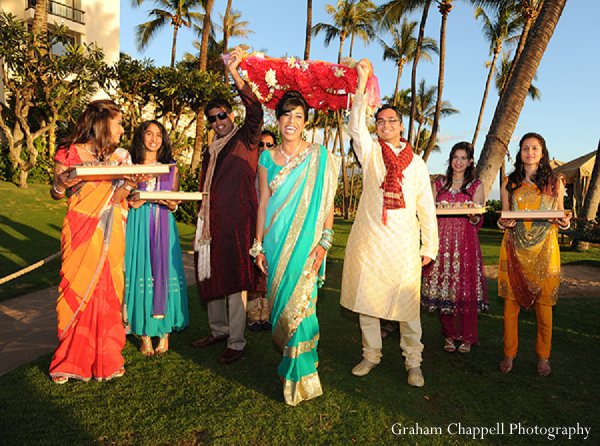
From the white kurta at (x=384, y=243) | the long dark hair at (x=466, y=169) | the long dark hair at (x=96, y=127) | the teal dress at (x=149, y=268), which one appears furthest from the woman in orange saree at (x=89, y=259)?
the long dark hair at (x=466, y=169)

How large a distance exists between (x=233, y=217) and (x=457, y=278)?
2.27 m

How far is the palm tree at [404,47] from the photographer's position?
2946 cm

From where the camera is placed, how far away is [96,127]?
3438 millimetres

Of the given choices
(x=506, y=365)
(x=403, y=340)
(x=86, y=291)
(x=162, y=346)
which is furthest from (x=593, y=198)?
(x=86, y=291)

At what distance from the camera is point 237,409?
2.96 m

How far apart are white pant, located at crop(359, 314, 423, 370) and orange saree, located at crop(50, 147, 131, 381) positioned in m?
2.02

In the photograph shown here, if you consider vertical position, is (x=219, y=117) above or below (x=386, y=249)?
above

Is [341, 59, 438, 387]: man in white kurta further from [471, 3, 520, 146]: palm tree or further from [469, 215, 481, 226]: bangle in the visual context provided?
[471, 3, 520, 146]: palm tree

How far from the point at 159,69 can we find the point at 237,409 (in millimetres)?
17304

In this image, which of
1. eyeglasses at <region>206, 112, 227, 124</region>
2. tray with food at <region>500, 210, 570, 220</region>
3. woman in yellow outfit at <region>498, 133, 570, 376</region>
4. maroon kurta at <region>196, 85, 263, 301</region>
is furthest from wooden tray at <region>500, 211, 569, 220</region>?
eyeglasses at <region>206, 112, 227, 124</region>

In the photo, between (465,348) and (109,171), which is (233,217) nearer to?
(109,171)

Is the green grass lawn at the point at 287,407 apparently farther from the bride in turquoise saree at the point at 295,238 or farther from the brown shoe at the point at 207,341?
the bride in turquoise saree at the point at 295,238

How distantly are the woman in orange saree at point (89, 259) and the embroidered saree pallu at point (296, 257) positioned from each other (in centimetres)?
129

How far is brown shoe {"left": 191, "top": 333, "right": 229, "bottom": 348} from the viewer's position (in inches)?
167
